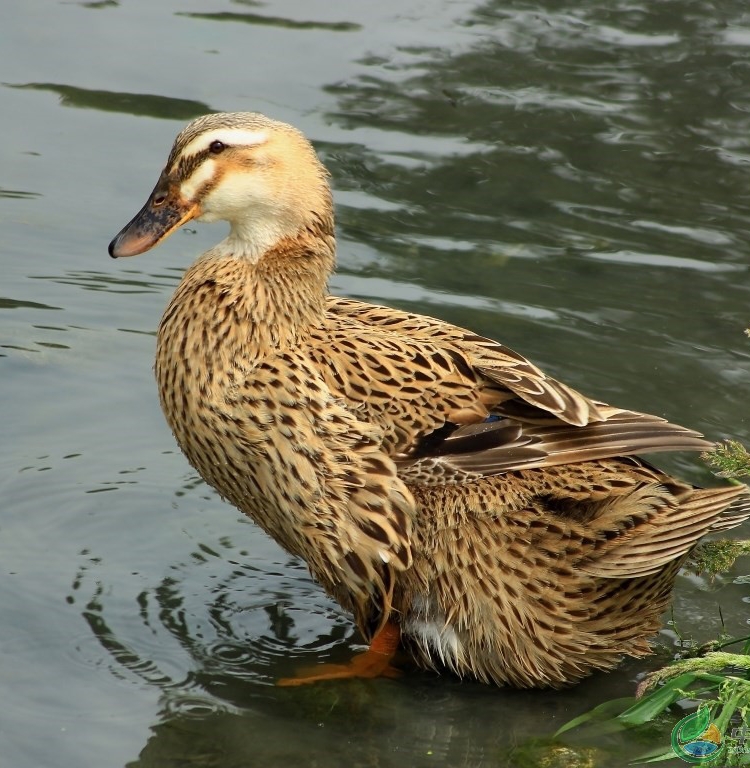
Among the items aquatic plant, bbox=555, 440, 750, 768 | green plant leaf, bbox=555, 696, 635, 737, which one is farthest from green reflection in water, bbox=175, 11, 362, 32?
green plant leaf, bbox=555, 696, 635, 737

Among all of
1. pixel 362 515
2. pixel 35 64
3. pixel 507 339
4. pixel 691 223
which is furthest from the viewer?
pixel 35 64

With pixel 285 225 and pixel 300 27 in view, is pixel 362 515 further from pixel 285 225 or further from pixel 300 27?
pixel 300 27

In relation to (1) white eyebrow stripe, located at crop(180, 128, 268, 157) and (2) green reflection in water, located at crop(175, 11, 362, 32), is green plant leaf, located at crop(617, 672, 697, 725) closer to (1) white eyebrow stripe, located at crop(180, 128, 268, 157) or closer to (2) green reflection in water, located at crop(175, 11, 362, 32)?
(1) white eyebrow stripe, located at crop(180, 128, 268, 157)

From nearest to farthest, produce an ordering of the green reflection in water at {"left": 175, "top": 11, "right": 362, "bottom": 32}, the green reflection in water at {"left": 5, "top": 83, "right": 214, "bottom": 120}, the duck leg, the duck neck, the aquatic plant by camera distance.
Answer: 1. the aquatic plant
2. the duck leg
3. the duck neck
4. the green reflection in water at {"left": 5, "top": 83, "right": 214, "bottom": 120}
5. the green reflection in water at {"left": 175, "top": 11, "right": 362, "bottom": 32}

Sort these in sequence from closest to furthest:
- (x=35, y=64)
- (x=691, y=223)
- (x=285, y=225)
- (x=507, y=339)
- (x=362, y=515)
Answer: (x=362, y=515)
(x=285, y=225)
(x=507, y=339)
(x=691, y=223)
(x=35, y=64)

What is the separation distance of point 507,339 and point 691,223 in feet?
5.84

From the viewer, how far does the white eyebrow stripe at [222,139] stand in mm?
5691

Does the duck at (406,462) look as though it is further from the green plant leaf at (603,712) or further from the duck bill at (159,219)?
the green plant leaf at (603,712)

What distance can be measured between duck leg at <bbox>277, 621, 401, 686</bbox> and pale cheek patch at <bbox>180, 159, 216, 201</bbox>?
1775 mm

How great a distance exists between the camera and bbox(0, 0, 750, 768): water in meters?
5.44

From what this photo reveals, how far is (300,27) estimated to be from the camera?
10453 mm

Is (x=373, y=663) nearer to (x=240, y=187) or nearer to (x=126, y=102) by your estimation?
(x=240, y=187)

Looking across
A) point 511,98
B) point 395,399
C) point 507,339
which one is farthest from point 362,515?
point 511,98

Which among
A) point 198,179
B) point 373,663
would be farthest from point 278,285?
point 373,663
